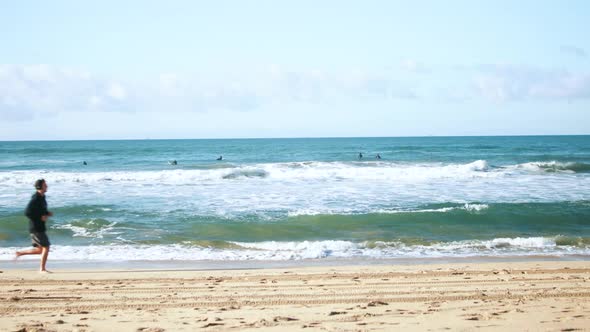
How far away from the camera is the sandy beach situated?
19.9ft

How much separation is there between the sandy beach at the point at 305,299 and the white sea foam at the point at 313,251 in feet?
5.24

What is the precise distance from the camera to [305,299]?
7297 mm

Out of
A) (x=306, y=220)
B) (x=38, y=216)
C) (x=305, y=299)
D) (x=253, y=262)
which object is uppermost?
(x=38, y=216)

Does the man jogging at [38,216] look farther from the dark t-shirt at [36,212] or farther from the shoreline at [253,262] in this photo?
the shoreline at [253,262]

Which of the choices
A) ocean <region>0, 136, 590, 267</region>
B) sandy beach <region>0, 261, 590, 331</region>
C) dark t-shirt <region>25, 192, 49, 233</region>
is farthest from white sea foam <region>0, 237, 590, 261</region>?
dark t-shirt <region>25, 192, 49, 233</region>

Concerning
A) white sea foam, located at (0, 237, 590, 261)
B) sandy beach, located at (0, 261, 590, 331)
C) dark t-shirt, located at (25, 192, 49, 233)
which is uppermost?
dark t-shirt, located at (25, 192, 49, 233)

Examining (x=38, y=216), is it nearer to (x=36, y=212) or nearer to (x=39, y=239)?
(x=36, y=212)

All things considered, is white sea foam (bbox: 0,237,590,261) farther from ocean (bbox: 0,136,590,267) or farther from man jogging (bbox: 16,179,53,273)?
man jogging (bbox: 16,179,53,273)

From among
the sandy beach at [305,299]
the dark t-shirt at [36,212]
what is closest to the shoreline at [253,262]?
the sandy beach at [305,299]

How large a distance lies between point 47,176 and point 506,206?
24282 millimetres

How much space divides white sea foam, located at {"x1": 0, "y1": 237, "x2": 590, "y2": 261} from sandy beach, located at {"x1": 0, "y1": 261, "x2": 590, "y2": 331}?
1.60 m

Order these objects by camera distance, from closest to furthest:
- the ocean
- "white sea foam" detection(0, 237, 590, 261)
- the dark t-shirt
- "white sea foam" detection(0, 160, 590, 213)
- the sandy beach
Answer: the sandy beach → the dark t-shirt → "white sea foam" detection(0, 237, 590, 261) → the ocean → "white sea foam" detection(0, 160, 590, 213)

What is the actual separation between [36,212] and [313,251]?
548cm

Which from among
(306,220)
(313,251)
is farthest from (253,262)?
(306,220)
